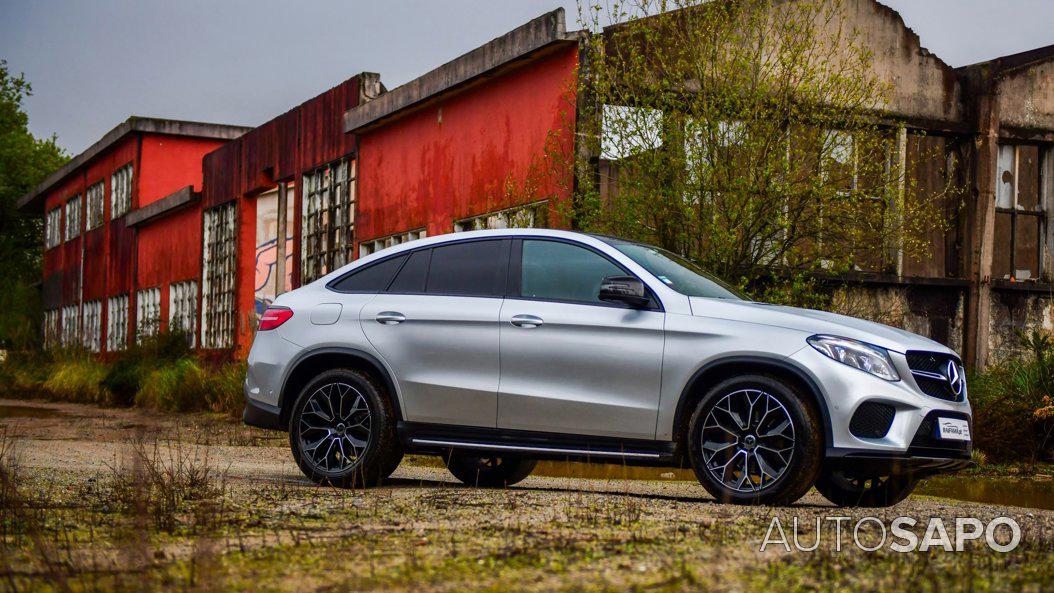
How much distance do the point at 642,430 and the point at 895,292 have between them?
1038cm

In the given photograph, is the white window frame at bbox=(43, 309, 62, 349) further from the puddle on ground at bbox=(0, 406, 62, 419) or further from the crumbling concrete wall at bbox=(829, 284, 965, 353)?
the crumbling concrete wall at bbox=(829, 284, 965, 353)

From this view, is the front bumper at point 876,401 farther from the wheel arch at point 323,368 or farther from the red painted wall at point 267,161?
the red painted wall at point 267,161

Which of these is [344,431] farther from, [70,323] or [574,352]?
[70,323]

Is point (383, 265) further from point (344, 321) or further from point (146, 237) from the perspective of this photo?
point (146, 237)

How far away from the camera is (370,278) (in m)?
8.81

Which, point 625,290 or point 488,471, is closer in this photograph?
point 625,290

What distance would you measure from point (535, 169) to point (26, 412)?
1202 cm

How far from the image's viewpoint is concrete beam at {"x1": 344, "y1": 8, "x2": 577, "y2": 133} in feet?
50.9

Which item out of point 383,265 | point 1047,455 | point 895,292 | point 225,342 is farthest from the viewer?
point 225,342

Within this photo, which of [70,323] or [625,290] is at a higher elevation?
[625,290]

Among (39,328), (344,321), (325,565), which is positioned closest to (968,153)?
(344,321)

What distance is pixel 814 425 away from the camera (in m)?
7.07

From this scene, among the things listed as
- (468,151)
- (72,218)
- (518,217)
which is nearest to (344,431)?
(518,217)

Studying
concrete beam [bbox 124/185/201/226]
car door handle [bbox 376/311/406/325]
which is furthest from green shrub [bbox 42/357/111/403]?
car door handle [bbox 376/311/406/325]
